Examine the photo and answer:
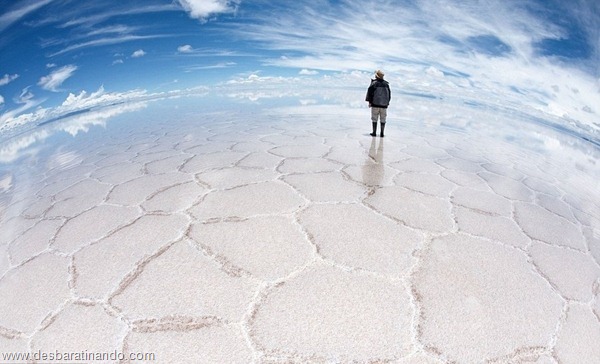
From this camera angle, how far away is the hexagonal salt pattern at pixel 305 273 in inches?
42.6

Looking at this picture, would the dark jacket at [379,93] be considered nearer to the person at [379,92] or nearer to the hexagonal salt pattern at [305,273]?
the person at [379,92]

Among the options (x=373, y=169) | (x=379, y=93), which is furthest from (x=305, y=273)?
(x=379, y=93)

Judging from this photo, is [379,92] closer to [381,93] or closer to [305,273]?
[381,93]

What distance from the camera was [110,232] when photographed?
1.84 metres

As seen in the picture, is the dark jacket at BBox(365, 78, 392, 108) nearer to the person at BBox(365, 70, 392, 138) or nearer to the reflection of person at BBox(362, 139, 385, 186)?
the person at BBox(365, 70, 392, 138)

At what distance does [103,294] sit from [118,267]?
19cm

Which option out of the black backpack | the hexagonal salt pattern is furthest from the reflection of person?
the black backpack

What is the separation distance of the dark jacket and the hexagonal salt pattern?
2615 mm

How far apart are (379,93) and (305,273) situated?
4.25 metres

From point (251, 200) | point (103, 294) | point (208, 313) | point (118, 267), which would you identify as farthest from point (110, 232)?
point (208, 313)

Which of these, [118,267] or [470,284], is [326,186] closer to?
[470,284]

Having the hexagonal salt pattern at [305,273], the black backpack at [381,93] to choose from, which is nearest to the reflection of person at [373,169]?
the hexagonal salt pattern at [305,273]

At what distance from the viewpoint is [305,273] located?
1.39 meters

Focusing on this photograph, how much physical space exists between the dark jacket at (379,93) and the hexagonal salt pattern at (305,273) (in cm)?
261
